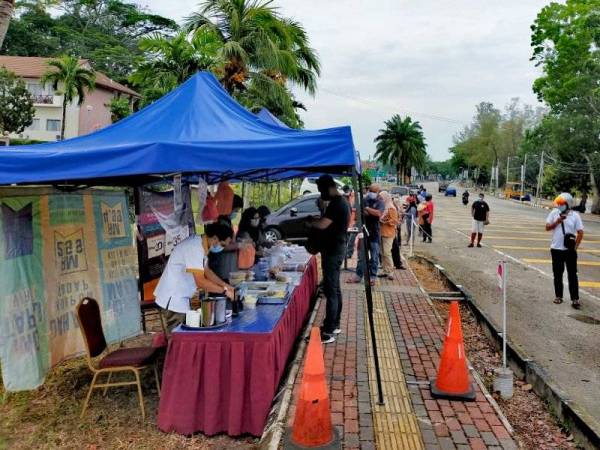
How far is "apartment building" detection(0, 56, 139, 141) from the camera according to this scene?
152 feet

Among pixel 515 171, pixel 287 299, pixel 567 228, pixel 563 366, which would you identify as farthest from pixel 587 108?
pixel 515 171

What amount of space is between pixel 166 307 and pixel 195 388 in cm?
94

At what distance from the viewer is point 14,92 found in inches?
1407

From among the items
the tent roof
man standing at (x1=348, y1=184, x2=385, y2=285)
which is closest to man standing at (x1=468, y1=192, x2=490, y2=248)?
man standing at (x1=348, y1=184, x2=385, y2=285)

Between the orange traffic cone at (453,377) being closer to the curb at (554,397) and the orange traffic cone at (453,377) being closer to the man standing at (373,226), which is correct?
the curb at (554,397)

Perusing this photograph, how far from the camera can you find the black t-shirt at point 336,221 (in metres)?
5.66

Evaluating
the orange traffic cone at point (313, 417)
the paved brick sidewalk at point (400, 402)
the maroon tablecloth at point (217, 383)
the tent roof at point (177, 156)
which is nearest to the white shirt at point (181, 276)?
the maroon tablecloth at point (217, 383)

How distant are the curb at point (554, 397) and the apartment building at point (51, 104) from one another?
46.1 metres

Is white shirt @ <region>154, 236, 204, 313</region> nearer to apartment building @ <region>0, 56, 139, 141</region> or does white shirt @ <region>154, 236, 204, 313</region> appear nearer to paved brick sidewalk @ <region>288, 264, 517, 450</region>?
paved brick sidewalk @ <region>288, 264, 517, 450</region>

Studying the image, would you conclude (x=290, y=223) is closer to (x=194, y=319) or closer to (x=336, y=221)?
(x=336, y=221)

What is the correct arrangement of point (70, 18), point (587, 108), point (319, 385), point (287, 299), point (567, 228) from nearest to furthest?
point (319, 385) < point (287, 299) < point (567, 228) < point (587, 108) < point (70, 18)

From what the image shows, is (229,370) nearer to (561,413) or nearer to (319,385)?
(319,385)

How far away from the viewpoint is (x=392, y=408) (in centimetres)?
426

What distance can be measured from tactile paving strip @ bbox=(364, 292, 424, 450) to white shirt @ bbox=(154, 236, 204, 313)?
1952 mm
